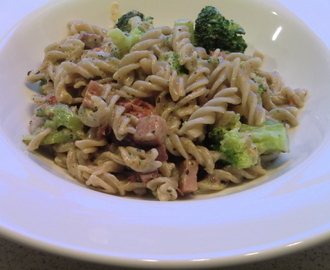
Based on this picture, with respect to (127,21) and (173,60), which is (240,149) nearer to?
(173,60)

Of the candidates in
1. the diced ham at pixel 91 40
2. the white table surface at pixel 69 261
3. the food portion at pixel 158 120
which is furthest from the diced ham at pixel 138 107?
the white table surface at pixel 69 261

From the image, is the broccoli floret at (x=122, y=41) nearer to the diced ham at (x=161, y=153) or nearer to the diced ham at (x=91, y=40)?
the diced ham at (x=91, y=40)

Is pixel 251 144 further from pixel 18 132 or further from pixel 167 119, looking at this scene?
pixel 18 132

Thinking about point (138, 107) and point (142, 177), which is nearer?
point (142, 177)

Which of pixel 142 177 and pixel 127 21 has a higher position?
pixel 127 21

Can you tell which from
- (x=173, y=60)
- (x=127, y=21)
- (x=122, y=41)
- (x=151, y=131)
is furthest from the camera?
(x=127, y=21)

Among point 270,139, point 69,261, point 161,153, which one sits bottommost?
point 69,261

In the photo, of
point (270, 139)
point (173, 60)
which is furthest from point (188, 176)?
point (173, 60)
